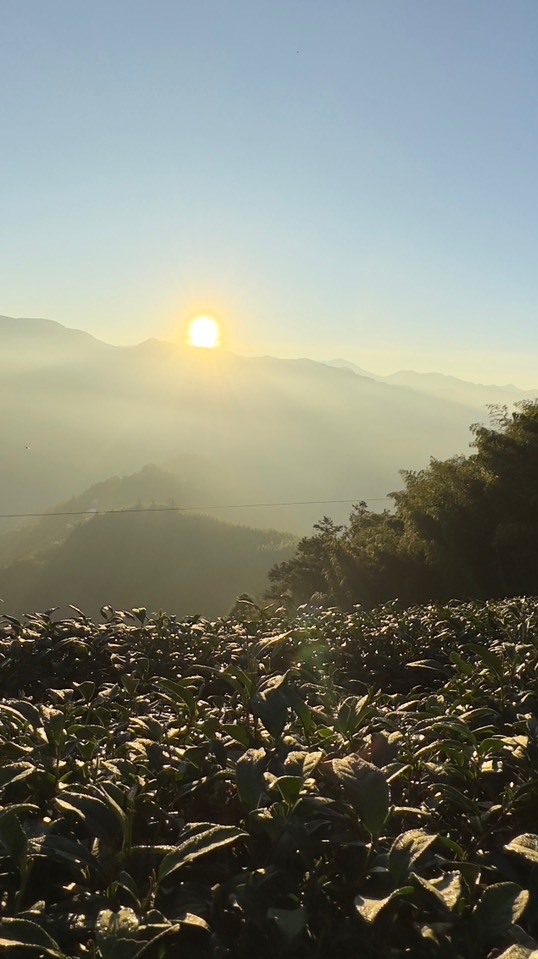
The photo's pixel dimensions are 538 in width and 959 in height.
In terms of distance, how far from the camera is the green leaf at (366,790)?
155cm

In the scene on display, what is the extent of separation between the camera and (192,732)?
7.30ft

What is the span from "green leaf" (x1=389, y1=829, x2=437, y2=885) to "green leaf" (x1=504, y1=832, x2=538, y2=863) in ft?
0.55

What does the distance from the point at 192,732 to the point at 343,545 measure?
2328 cm

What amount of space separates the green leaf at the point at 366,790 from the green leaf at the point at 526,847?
0.82 feet

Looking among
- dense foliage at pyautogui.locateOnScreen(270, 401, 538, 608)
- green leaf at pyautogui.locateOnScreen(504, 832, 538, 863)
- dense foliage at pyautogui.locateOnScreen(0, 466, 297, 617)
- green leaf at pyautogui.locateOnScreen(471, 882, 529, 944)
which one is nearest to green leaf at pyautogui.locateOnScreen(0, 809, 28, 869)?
green leaf at pyautogui.locateOnScreen(471, 882, 529, 944)

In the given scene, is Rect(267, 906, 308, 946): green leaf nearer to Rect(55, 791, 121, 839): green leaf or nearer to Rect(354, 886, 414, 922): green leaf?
Rect(354, 886, 414, 922): green leaf

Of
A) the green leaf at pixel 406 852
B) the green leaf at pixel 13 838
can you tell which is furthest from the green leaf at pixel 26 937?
the green leaf at pixel 406 852

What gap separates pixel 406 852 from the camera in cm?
144

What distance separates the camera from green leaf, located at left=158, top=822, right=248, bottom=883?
55.0 inches

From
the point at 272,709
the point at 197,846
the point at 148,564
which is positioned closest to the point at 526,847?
the point at 197,846

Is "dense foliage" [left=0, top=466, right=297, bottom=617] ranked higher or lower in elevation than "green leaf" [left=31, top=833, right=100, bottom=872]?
lower

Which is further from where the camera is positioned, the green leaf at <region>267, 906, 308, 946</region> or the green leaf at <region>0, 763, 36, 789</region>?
the green leaf at <region>0, 763, 36, 789</region>

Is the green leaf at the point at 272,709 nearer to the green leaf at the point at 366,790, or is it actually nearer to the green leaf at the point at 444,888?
the green leaf at the point at 366,790

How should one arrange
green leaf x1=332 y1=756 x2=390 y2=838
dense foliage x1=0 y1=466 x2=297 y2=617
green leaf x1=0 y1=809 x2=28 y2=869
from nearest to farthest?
1. green leaf x1=0 y1=809 x2=28 y2=869
2. green leaf x1=332 y1=756 x2=390 y2=838
3. dense foliage x1=0 y1=466 x2=297 y2=617
